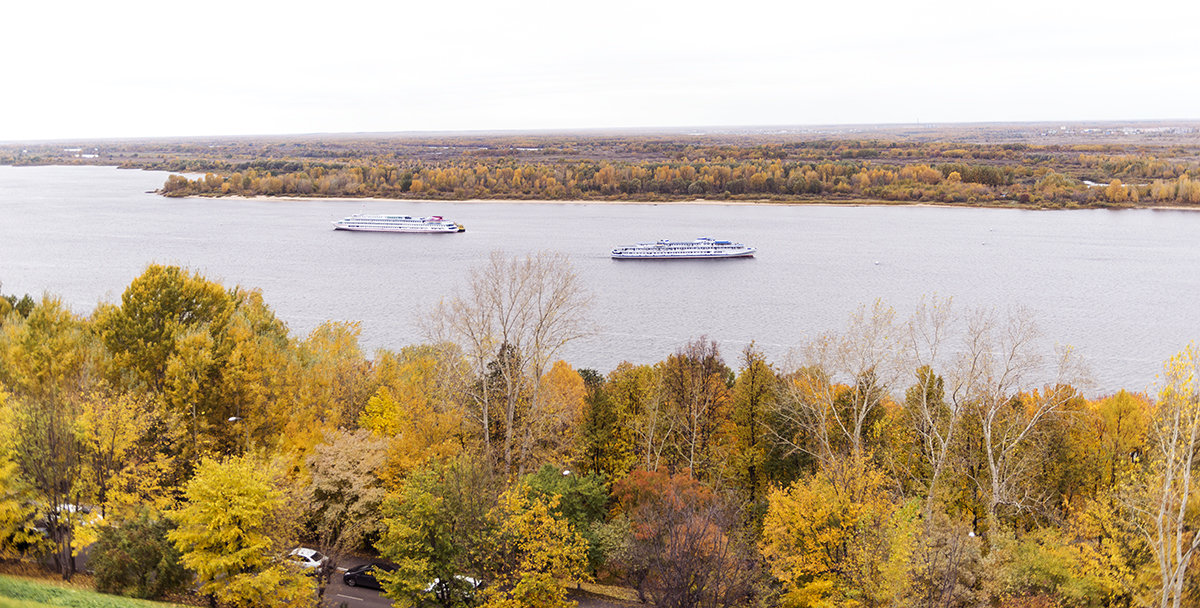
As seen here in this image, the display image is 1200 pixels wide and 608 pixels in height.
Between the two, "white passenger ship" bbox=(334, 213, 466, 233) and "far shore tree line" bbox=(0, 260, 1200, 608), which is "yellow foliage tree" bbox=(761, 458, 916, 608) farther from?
"white passenger ship" bbox=(334, 213, 466, 233)

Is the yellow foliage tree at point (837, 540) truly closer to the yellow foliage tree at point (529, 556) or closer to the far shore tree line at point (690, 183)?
the yellow foliage tree at point (529, 556)

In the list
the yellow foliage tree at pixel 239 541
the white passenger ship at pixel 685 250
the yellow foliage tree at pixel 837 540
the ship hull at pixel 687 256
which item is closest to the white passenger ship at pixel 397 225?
the white passenger ship at pixel 685 250

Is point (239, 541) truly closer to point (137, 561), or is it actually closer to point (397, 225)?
point (137, 561)

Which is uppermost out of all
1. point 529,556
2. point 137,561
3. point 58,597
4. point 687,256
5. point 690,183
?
point 690,183

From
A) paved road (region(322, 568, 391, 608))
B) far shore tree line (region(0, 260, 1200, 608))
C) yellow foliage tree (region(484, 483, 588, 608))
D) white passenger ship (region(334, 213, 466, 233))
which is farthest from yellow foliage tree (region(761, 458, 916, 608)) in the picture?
white passenger ship (region(334, 213, 466, 233))

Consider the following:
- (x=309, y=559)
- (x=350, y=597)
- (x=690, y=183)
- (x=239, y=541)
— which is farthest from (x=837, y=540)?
(x=690, y=183)

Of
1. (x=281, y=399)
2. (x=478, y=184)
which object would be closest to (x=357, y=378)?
(x=281, y=399)
